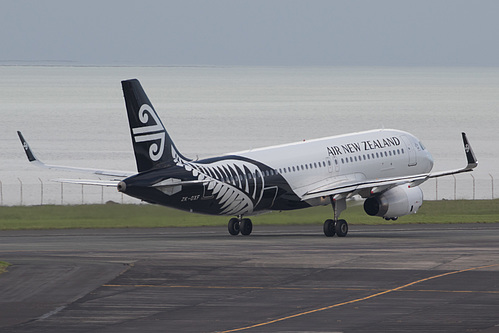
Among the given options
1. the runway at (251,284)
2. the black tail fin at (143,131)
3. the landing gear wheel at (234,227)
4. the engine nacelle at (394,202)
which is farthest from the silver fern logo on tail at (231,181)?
the engine nacelle at (394,202)

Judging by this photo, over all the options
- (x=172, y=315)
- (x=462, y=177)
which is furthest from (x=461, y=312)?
(x=462, y=177)

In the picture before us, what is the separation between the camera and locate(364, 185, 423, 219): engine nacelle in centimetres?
5853

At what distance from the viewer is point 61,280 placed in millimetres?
38094

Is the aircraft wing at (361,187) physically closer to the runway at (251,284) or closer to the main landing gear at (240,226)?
the runway at (251,284)

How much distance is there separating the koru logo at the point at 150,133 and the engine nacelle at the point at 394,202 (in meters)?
12.9

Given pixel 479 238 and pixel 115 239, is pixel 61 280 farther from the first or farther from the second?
pixel 479 238

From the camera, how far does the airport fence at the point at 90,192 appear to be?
104 m

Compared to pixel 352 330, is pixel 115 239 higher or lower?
higher

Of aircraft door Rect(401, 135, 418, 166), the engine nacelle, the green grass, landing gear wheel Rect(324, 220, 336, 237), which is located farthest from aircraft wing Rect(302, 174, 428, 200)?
the green grass

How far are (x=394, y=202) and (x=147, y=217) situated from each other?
1569 centimetres

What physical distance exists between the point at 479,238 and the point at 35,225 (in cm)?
2648

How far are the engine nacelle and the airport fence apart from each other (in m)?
42.8

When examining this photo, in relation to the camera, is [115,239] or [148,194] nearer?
[148,194]

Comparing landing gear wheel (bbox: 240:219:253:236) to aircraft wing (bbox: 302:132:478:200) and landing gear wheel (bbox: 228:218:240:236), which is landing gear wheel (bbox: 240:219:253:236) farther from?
aircraft wing (bbox: 302:132:478:200)
